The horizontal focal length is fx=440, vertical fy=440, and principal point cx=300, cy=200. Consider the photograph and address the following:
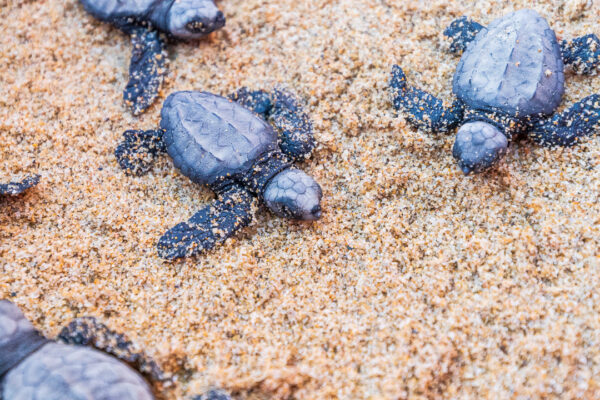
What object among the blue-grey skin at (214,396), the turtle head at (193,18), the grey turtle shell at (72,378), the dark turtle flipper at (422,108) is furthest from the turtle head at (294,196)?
the turtle head at (193,18)

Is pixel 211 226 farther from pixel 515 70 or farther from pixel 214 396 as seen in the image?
pixel 515 70

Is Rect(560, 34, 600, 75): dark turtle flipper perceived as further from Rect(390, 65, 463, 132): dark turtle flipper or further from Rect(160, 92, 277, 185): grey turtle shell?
Rect(160, 92, 277, 185): grey turtle shell

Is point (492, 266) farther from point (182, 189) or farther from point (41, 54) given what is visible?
point (41, 54)

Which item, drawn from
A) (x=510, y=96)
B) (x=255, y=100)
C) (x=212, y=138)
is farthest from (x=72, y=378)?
(x=510, y=96)

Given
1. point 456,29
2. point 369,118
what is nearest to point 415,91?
point 369,118

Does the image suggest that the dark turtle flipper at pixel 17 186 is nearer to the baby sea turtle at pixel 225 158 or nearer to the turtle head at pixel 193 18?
the baby sea turtle at pixel 225 158

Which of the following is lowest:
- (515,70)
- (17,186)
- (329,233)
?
(329,233)
